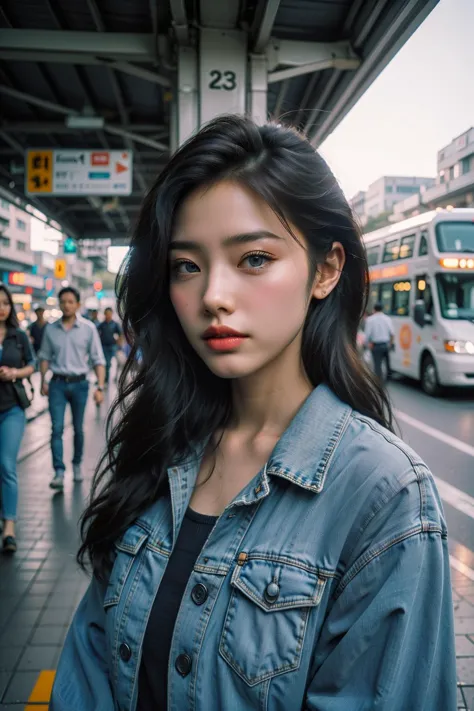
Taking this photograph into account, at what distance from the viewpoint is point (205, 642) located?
1135mm

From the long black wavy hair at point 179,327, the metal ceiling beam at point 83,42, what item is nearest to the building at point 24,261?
the metal ceiling beam at point 83,42

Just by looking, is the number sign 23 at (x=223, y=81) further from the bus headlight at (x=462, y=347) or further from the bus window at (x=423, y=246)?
the bus window at (x=423, y=246)

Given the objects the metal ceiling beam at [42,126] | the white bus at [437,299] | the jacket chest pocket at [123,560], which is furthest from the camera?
the white bus at [437,299]

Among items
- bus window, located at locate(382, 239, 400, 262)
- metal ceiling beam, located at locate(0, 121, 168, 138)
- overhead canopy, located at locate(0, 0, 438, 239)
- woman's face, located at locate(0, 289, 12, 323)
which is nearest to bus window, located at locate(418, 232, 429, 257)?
bus window, located at locate(382, 239, 400, 262)

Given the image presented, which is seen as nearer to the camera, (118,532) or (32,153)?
(118,532)

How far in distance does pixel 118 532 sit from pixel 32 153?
9803mm

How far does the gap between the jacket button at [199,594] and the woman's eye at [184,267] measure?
64cm

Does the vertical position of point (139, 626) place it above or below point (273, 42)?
below

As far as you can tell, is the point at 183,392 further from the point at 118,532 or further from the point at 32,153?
the point at 32,153

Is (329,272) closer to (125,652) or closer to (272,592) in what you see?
(272,592)

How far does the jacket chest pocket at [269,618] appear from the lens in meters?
1.06

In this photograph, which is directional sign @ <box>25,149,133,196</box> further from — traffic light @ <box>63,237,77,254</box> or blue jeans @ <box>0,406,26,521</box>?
traffic light @ <box>63,237,77,254</box>

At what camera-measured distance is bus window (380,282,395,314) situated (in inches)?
647

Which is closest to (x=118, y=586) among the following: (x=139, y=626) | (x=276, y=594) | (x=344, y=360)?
(x=139, y=626)
